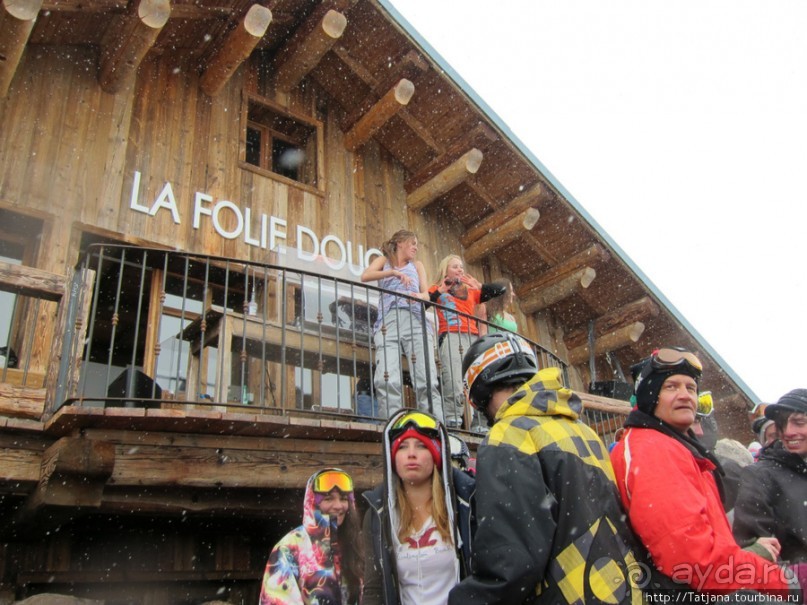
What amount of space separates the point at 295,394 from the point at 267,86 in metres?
4.08

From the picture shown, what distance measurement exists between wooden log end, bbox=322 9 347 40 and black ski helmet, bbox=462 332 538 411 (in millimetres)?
5900

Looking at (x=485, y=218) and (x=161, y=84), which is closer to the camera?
(x=161, y=84)

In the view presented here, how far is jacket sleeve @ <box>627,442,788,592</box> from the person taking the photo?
76.6 inches

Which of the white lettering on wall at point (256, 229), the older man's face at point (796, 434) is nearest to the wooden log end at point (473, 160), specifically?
the white lettering on wall at point (256, 229)

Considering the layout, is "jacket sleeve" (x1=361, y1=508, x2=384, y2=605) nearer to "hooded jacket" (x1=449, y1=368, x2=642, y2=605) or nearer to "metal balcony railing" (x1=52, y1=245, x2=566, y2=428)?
"hooded jacket" (x1=449, y1=368, x2=642, y2=605)

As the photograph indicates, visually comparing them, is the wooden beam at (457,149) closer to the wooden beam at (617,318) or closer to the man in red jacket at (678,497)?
the wooden beam at (617,318)

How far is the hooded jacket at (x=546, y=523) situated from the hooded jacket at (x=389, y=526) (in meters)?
0.57

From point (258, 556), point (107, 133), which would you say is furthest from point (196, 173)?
point (258, 556)

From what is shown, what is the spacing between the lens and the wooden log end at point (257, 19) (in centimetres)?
697

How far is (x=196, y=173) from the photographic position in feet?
24.0

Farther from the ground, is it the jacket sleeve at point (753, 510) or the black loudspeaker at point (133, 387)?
the black loudspeaker at point (133, 387)

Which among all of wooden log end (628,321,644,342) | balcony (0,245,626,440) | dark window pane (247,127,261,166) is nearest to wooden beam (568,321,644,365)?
wooden log end (628,321,644,342)

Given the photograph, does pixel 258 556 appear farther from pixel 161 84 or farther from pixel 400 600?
pixel 161 84

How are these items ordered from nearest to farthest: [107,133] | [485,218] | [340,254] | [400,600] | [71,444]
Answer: [400,600]
[71,444]
[107,133]
[340,254]
[485,218]
